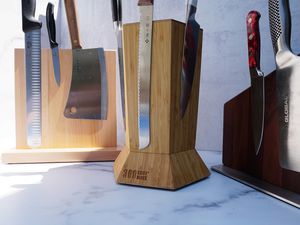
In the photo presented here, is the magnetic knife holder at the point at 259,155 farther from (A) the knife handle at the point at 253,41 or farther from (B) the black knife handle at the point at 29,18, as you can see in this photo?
(B) the black knife handle at the point at 29,18

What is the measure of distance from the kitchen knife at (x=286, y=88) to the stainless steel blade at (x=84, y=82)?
347mm

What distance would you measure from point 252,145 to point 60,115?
1.24 ft

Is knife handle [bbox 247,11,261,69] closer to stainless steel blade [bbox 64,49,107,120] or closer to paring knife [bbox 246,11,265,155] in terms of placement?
paring knife [bbox 246,11,265,155]

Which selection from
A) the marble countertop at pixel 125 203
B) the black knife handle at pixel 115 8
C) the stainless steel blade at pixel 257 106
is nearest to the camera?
the marble countertop at pixel 125 203

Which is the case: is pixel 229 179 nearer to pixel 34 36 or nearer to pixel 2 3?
pixel 34 36

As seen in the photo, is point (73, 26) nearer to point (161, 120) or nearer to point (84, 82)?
point (84, 82)

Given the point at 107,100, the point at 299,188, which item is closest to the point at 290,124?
the point at 299,188

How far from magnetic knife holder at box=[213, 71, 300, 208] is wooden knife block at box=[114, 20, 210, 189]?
91 mm

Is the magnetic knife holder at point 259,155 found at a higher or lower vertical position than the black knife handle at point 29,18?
lower

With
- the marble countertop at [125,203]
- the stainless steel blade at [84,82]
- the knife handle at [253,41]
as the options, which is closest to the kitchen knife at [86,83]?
the stainless steel blade at [84,82]

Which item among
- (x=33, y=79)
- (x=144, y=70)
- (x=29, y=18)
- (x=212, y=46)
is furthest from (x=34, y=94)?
(x=212, y=46)

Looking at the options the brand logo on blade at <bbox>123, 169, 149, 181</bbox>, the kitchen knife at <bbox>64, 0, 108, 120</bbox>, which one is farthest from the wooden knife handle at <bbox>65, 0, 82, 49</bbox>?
the brand logo on blade at <bbox>123, 169, 149, 181</bbox>

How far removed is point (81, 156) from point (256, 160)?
33 centimetres

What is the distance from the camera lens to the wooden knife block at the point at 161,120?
0.40m
